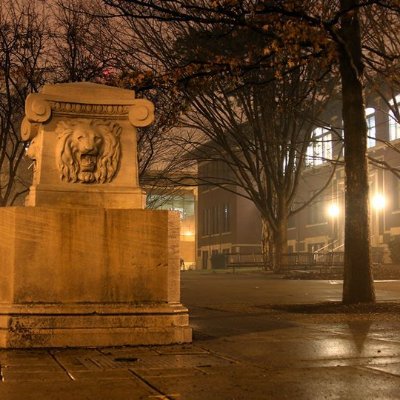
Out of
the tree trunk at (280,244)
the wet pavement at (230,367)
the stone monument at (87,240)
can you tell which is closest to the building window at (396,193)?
the tree trunk at (280,244)

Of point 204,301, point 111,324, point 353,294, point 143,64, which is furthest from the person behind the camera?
point 143,64

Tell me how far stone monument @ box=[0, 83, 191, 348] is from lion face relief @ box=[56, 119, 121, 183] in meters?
0.01

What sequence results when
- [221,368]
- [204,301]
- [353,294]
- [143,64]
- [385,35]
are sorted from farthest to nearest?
1. [143,64]
2. [385,35]
3. [204,301]
4. [353,294]
5. [221,368]

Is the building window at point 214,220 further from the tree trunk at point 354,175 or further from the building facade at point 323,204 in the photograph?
the tree trunk at point 354,175

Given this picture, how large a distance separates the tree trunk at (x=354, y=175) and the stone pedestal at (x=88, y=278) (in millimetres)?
5413

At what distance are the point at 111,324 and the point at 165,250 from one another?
86 centimetres

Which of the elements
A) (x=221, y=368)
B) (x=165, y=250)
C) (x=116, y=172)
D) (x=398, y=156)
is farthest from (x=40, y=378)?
(x=398, y=156)

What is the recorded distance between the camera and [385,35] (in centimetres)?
2088

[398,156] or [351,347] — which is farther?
[398,156]

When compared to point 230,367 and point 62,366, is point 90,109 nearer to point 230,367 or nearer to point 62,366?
point 62,366

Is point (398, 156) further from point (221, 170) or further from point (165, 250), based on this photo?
point (165, 250)

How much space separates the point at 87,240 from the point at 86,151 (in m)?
0.94

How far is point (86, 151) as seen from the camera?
6.98 meters

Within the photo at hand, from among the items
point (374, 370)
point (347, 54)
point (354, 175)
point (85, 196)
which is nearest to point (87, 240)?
point (85, 196)
